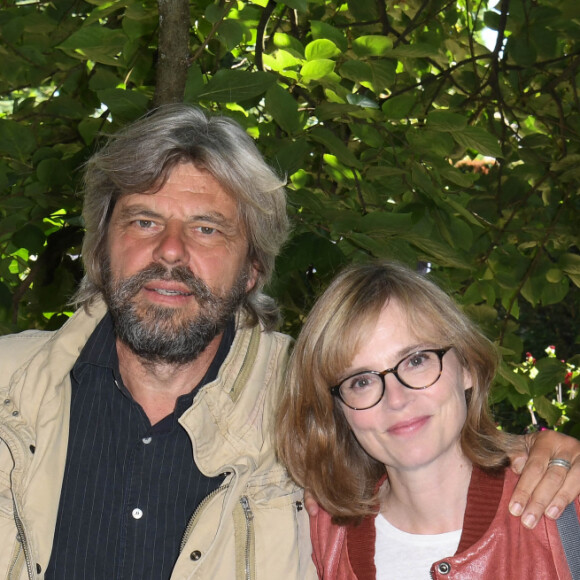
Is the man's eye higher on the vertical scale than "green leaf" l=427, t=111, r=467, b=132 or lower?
lower

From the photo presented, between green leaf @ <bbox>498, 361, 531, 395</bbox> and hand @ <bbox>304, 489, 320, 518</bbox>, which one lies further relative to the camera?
green leaf @ <bbox>498, 361, 531, 395</bbox>

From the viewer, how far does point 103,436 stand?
234 centimetres

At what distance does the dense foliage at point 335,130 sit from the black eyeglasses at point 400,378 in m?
0.47

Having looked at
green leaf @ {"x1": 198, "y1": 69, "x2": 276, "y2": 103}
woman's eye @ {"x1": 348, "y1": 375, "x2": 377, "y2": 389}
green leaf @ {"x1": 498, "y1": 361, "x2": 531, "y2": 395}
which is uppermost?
green leaf @ {"x1": 198, "y1": 69, "x2": 276, "y2": 103}

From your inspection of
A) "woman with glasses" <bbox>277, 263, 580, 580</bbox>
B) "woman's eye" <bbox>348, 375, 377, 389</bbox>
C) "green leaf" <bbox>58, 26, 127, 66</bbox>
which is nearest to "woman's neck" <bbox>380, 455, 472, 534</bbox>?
"woman with glasses" <bbox>277, 263, 580, 580</bbox>

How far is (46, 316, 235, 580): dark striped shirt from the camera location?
2.19m

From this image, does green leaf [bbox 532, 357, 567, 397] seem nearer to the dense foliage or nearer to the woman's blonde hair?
the dense foliage

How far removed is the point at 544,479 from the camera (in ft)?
6.64

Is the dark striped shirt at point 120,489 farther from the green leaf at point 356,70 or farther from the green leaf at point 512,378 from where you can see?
the green leaf at point 512,378

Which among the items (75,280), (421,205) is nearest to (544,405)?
(421,205)

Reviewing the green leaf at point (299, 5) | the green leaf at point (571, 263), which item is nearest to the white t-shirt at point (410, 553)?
the green leaf at point (299, 5)

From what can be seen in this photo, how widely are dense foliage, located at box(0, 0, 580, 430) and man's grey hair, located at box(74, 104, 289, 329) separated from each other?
Result: 7 cm

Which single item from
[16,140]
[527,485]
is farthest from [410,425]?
[16,140]

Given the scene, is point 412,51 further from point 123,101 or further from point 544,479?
point 544,479
